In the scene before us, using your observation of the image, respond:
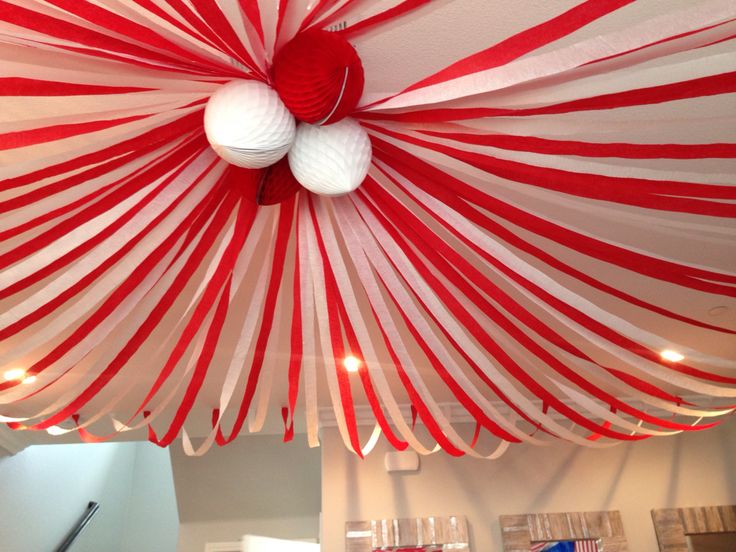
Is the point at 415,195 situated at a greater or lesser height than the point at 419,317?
greater

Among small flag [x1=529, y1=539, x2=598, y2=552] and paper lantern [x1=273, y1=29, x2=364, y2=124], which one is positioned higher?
paper lantern [x1=273, y1=29, x2=364, y2=124]

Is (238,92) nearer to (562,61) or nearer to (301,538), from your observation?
(562,61)

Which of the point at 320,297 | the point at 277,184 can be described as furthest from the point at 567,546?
the point at 277,184

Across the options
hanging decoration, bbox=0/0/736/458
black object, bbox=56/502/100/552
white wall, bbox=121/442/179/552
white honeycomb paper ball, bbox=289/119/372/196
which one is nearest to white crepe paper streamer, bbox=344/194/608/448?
hanging decoration, bbox=0/0/736/458

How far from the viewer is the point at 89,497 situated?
6.15 m

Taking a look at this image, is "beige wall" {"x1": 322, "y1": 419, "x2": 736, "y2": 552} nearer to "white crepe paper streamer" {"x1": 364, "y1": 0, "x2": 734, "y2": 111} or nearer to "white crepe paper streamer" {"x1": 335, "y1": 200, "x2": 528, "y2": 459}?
"white crepe paper streamer" {"x1": 335, "y1": 200, "x2": 528, "y2": 459}

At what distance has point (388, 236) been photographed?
161cm

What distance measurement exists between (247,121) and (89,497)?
19.8 ft

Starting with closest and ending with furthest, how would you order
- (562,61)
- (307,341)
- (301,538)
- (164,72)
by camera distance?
(562,61) → (164,72) → (307,341) → (301,538)

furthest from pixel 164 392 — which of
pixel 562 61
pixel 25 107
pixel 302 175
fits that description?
pixel 562 61

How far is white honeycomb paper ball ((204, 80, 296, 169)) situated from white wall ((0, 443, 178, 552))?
4525mm

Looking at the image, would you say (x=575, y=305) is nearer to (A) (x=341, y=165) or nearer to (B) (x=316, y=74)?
(A) (x=341, y=165)

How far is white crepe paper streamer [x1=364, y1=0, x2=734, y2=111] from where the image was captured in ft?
3.28

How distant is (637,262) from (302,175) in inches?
32.9
